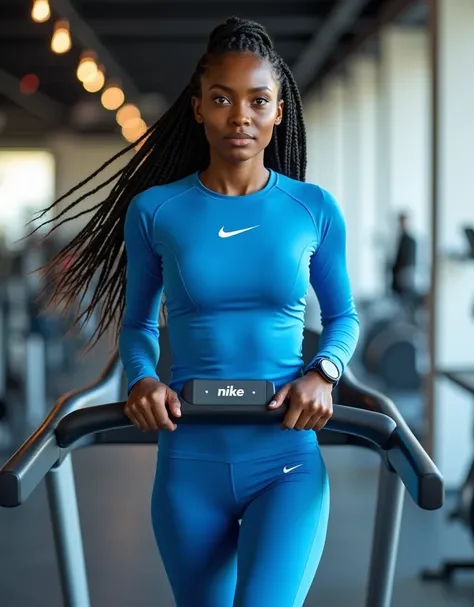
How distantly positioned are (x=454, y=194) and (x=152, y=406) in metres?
3.73

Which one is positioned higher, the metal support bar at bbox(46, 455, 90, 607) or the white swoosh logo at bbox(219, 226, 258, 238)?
the white swoosh logo at bbox(219, 226, 258, 238)

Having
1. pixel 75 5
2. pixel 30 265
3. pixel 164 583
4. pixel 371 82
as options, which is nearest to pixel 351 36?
pixel 371 82

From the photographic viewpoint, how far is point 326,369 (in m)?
1.55

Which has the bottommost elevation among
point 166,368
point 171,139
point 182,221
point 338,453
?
point 338,453

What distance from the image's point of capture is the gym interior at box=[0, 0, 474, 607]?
6.24 feet

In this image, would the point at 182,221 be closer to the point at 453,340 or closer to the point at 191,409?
the point at 191,409

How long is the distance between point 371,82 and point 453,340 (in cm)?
620

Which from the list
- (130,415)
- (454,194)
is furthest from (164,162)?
(454,194)

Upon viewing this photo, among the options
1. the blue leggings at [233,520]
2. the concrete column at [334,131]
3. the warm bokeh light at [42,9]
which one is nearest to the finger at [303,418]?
the blue leggings at [233,520]

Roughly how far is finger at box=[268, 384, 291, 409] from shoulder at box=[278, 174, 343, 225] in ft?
0.95

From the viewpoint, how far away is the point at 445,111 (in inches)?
196

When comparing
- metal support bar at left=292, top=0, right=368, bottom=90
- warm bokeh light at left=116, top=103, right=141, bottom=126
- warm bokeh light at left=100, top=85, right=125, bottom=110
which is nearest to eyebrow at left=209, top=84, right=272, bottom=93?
metal support bar at left=292, top=0, right=368, bottom=90

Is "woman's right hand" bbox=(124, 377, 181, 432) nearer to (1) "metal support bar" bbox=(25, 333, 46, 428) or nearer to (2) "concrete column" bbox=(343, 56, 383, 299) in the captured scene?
(1) "metal support bar" bbox=(25, 333, 46, 428)

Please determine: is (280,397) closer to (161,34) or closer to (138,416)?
(138,416)
